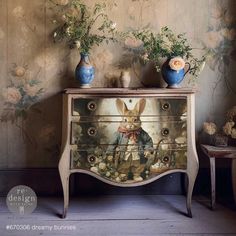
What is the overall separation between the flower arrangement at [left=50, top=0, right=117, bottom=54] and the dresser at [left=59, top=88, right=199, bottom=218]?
506 millimetres

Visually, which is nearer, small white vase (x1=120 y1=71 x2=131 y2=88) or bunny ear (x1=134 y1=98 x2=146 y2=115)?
bunny ear (x1=134 y1=98 x2=146 y2=115)

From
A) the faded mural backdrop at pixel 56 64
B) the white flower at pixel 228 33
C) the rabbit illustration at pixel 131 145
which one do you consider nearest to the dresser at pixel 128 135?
the rabbit illustration at pixel 131 145

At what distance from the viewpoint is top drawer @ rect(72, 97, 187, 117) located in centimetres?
218

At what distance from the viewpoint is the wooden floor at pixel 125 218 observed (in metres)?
2.03

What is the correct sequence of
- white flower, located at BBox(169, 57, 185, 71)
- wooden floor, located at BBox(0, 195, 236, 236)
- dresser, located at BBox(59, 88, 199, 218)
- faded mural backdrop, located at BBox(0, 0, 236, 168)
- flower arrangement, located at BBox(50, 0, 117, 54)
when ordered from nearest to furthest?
wooden floor, located at BBox(0, 195, 236, 236)
dresser, located at BBox(59, 88, 199, 218)
white flower, located at BBox(169, 57, 185, 71)
flower arrangement, located at BBox(50, 0, 117, 54)
faded mural backdrop, located at BBox(0, 0, 236, 168)

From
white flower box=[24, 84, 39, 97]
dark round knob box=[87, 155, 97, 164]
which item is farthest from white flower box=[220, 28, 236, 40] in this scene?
white flower box=[24, 84, 39, 97]

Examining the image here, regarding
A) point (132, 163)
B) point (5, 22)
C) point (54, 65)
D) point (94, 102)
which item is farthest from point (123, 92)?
point (5, 22)

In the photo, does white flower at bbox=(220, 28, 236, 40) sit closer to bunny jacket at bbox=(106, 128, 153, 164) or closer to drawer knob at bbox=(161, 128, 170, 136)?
drawer knob at bbox=(161, 128, 170, 136)

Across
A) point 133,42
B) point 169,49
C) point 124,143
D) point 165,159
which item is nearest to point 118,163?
point 124,143

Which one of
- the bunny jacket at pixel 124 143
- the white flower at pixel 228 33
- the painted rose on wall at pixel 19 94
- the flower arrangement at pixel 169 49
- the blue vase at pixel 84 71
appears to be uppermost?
the white flower at pixel 228 33

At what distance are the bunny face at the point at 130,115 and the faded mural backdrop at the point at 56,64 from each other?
0.46 m

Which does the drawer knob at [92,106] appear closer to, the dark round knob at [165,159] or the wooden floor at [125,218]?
the dark round knob at [165,159]

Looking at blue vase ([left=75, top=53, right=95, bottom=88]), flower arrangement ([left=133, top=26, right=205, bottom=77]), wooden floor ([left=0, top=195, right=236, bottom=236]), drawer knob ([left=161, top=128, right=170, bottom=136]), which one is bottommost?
wooden floor ([left=0, top=195, right=236, bottom=236])

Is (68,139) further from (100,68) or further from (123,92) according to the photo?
(100,68)
